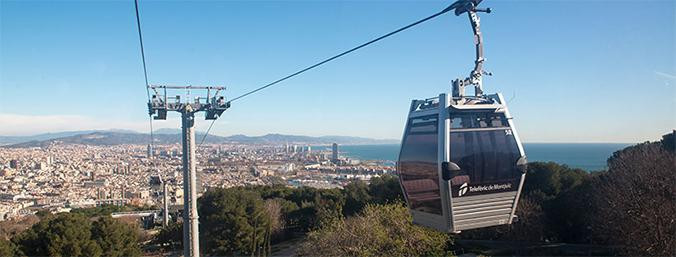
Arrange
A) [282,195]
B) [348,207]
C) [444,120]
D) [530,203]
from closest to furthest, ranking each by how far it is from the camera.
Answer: [444,120]
[530,203]
[348,207]
[282,195]

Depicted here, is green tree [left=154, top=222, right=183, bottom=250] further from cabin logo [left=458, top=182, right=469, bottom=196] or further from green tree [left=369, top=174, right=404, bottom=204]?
cabin logo [left=458, top=182, right=469, bottom=196]

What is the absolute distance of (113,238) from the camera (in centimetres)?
1442

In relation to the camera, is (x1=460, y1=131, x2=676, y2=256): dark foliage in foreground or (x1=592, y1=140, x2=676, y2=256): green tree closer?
(x1=592, y1=140, x2=676, y2=256): green tree

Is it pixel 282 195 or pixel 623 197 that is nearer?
pixel 623 197

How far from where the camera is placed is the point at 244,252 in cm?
1747

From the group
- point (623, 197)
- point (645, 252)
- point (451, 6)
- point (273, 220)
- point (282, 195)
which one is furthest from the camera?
point (282, 195)

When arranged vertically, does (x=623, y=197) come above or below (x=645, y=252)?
above

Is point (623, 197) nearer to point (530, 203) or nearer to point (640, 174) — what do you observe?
point (640, 174)

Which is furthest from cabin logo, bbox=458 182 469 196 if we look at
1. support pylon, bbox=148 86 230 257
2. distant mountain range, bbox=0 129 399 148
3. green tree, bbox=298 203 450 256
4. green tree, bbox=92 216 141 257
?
distant mountain range, bbox=0 129 399 148

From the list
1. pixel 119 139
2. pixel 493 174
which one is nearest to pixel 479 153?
pixel 493 174

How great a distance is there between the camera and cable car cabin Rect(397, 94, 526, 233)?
3695 mm

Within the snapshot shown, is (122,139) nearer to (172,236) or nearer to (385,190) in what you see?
(172,236)

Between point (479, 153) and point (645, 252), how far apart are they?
8.50 meters

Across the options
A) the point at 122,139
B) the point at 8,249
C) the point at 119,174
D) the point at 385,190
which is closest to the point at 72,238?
the point at 8,249
